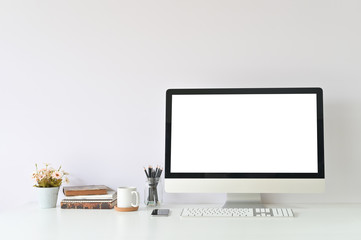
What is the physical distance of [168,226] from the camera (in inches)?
62.5

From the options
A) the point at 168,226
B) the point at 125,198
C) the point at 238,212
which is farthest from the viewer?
the point at 125,198

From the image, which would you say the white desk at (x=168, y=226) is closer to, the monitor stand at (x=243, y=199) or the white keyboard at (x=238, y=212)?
the white keyboard at (x=238, y=212)

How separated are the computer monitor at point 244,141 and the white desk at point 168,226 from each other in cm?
17

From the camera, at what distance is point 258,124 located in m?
1.93

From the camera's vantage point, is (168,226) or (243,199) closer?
(168,226)

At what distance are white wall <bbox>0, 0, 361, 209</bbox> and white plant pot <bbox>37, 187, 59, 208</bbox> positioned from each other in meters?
0.20

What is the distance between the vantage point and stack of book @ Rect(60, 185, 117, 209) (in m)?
1.96

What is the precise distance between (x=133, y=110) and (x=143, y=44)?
0.35 metres

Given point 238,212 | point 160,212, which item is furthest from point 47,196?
point 238,212

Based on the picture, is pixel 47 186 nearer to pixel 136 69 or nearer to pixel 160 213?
pixel 160 213

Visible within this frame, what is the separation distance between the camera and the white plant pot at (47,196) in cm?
199

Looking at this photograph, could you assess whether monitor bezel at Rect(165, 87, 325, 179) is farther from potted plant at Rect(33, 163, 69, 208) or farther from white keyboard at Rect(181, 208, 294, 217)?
potted plant at Rect(33, 163, 69, 208)

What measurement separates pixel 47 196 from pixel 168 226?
71 cm

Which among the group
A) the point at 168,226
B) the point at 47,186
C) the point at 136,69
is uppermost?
the point at 136,69
